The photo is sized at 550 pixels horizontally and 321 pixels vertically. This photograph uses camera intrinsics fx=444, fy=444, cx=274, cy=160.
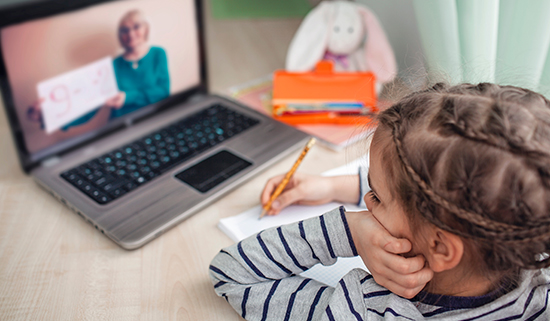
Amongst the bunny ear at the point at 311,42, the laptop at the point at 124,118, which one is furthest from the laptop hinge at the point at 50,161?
the bunny ear at the point at 311,42

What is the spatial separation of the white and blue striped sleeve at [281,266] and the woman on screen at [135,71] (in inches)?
16.4

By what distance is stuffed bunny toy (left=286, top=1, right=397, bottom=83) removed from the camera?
972mm

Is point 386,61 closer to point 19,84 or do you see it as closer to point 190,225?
point 190,225

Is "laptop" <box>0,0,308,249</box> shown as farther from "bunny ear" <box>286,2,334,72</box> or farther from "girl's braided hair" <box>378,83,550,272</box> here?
"girl's braided hair" <box>378,83,550,272</box>

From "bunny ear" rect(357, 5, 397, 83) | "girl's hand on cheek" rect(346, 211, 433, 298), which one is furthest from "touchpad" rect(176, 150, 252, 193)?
"bunny ear" rect(357, 5, 397, 83)

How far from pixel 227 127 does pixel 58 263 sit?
0.38 metres

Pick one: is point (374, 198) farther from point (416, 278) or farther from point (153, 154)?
point (153, 154)

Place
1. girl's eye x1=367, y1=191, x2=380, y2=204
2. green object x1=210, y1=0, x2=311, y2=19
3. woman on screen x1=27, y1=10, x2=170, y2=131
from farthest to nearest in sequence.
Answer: green object x1=210, y1=0, x2=311, y2=19 < woman on screen x1=27, y1=10, x2=170, y2=131 < girl's eye x1=367, y1=191, x2=380, y2=204

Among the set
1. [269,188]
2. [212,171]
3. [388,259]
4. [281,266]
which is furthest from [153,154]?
[388,259]

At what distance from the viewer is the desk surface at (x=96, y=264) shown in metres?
0.51

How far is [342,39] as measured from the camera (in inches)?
39.3

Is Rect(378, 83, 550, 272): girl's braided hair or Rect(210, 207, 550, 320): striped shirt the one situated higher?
Rect(378, 83, 550, 272): girl's braided hair

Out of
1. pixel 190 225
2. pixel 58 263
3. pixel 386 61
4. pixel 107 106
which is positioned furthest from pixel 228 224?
pixel 386 61

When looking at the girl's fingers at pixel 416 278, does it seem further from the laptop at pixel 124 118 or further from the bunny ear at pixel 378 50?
the bunny ear at pixel 378 50
